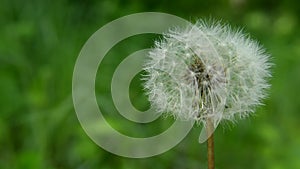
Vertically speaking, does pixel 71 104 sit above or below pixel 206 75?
above

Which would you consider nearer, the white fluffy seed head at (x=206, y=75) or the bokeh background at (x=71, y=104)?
the white fluffy seed head at (x=206, y=75)

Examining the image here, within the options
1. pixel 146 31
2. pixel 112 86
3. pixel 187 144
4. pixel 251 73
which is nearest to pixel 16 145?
pixel 112 86

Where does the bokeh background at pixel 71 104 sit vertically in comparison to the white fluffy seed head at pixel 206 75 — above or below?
above

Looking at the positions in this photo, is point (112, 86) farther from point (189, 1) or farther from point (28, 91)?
point (189, 1)

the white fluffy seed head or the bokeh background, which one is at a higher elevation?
the bokeh background
